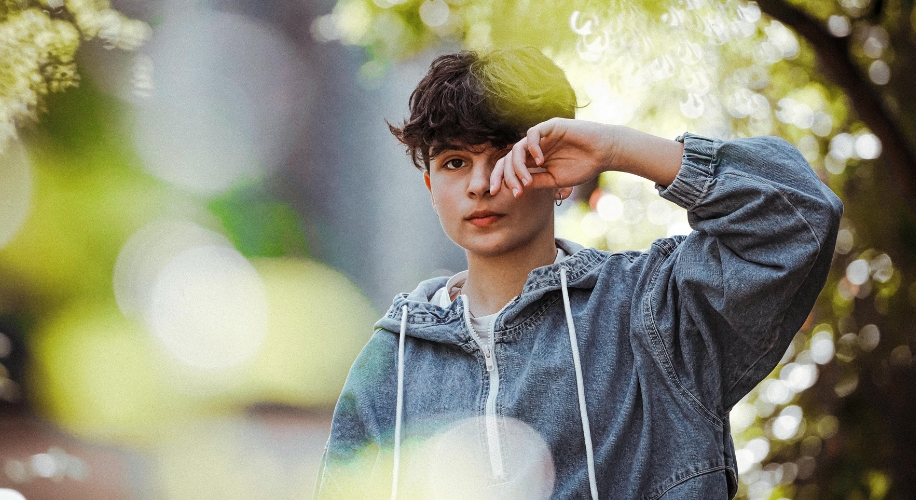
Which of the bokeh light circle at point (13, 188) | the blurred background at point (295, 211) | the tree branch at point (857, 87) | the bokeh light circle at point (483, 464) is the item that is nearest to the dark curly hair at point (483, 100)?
the bokeh light circle at point (483, 464)

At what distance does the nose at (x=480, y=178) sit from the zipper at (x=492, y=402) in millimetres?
187

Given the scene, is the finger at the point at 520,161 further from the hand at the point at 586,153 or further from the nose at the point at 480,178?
the nose at the point at 480,178

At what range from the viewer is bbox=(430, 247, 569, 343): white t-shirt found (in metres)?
1.21

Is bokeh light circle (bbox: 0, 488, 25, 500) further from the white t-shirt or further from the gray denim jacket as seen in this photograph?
the white t-shirt

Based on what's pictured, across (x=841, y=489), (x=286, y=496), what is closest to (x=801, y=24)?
(x=841, y=489)

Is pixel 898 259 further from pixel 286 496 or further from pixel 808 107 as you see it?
pixel 286 496

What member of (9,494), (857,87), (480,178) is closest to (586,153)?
(480,178)

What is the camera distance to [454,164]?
1238 mm

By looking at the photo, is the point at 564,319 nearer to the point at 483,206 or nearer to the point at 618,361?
the point at 618,361

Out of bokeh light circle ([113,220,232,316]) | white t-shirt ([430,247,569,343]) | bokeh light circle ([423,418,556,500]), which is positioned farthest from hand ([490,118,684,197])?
bokeh light circle ([113,220,232,316])

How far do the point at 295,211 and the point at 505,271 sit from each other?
2.63 metres

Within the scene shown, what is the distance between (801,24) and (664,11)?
370mm

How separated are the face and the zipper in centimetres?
12

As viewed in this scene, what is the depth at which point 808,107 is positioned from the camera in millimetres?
2959
